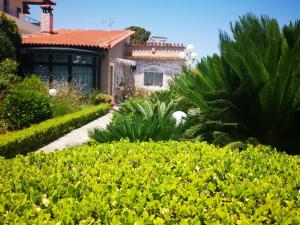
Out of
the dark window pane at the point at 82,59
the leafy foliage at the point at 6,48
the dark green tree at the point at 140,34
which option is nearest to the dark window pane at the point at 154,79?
the dark window pane at the point at 82,59

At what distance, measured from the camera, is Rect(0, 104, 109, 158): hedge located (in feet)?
29.7

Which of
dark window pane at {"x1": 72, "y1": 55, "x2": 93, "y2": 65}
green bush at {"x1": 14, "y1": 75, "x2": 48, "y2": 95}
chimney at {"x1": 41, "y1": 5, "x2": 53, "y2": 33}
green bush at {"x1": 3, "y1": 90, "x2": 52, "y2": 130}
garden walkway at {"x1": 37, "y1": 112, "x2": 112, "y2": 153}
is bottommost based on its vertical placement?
garden walkway at {"x1": 37, "y1": 112, "x2": 112, "y2": 153}

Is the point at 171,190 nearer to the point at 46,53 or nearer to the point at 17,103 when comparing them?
the point at 17,103

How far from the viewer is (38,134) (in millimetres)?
10758

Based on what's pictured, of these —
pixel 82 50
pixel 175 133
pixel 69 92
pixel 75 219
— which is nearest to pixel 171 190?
pixel 75 219

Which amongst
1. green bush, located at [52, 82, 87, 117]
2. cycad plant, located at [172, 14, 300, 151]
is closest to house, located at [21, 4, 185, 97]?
green bush, located at [52, 82, 87, 117]

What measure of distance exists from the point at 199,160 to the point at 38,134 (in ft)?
23.9

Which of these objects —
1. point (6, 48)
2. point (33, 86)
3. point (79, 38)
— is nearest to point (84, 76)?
point (79, 38)

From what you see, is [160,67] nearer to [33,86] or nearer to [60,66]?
[60,66]

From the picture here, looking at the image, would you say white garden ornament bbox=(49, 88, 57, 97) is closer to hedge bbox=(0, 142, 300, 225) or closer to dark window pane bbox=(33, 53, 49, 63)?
dark window pane bbox=(33, 53, 49, 63)

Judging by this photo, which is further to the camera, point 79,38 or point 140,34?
point 140,34

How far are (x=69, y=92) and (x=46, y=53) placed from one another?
5.45 metres

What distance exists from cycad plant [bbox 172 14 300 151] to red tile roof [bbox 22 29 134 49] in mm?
14951

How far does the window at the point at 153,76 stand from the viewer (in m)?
27.4
